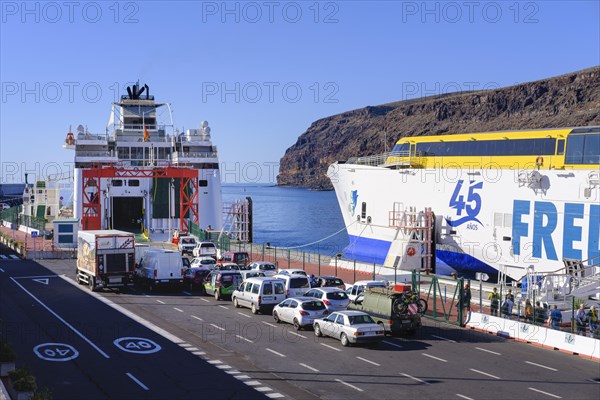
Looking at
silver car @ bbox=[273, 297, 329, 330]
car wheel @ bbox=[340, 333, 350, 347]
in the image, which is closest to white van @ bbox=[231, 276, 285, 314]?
silver car @ bbox=[273, 297, 329, 330]

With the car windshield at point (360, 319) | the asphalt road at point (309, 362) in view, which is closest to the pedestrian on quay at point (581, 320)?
the asphalt road at point (309, 362)

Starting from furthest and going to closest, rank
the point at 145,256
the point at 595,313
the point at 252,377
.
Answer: the point at 145,256 → the point at 595,313 → the point at 252,377

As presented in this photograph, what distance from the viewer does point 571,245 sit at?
114 ft

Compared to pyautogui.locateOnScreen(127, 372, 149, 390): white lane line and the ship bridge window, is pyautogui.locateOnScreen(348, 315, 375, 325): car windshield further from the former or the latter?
the ship bridge window

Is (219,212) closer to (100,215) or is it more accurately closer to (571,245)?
(100,215)

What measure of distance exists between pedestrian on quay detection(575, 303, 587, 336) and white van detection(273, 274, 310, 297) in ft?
32.6

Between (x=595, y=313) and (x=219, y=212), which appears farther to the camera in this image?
(x=219, y=212)

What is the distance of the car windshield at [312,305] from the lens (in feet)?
78.6

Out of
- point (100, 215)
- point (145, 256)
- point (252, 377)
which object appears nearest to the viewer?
point (252, 377)

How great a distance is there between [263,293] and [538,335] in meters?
10.1

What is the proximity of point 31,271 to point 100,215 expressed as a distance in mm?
15648

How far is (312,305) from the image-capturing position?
24031 millimetres

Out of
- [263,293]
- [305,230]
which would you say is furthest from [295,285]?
[305,230]

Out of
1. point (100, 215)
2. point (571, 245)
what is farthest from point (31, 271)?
point (571, 245)
